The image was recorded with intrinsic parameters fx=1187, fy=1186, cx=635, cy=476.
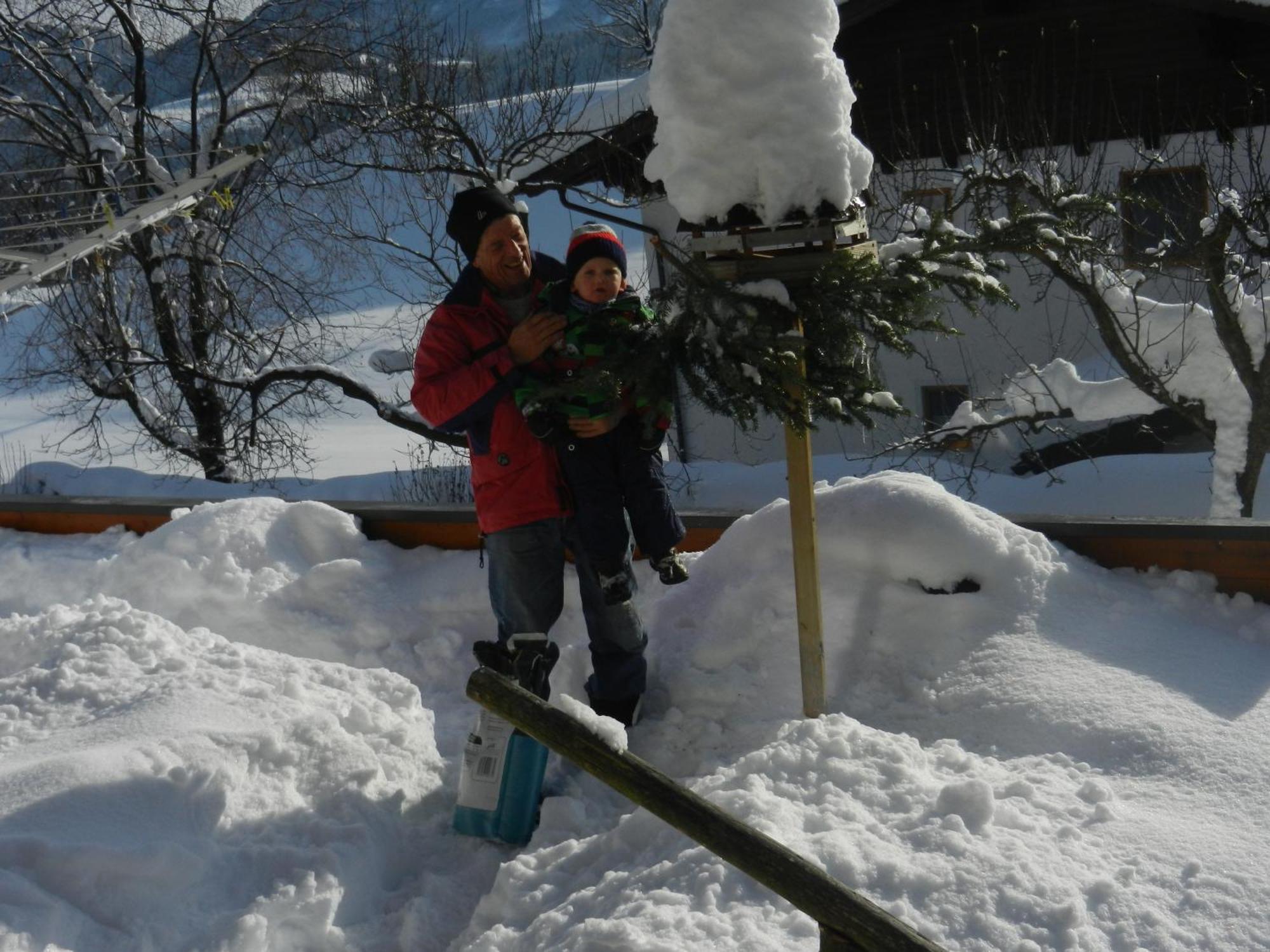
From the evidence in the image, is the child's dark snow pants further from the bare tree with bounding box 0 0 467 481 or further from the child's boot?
the bare tree with bounding box 0 0 467 481

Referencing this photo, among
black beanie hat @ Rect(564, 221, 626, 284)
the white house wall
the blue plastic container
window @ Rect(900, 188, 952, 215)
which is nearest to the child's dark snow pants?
black beanie hat @ Rect(564, 221, 626, 284)

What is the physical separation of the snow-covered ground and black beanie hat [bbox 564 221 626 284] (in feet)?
4.16

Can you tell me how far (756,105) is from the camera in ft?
9.69

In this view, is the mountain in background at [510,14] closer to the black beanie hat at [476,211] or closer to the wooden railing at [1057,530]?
the wooden railing at [1057,530]

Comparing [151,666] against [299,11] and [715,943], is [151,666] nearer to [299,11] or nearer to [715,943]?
[715,943]

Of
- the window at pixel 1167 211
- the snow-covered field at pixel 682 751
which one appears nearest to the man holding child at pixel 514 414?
the snow-covered field at pixel 682 751

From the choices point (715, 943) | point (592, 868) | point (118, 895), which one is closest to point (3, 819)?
point (118, 895)

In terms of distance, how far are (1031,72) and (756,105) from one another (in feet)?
25.4

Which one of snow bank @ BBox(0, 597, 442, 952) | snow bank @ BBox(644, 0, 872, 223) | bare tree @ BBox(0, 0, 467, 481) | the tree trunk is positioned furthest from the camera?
bare tree @ BBox(0, 0, 467, 481)

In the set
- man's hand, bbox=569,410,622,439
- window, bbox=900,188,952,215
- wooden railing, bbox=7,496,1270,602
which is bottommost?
wooden railing, bbox=7,496,1270,602

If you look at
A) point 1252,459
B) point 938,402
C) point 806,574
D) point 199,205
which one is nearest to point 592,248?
point 806,574

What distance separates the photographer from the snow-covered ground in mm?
2416

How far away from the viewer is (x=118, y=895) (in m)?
2.65

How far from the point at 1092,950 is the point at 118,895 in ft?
6.73
